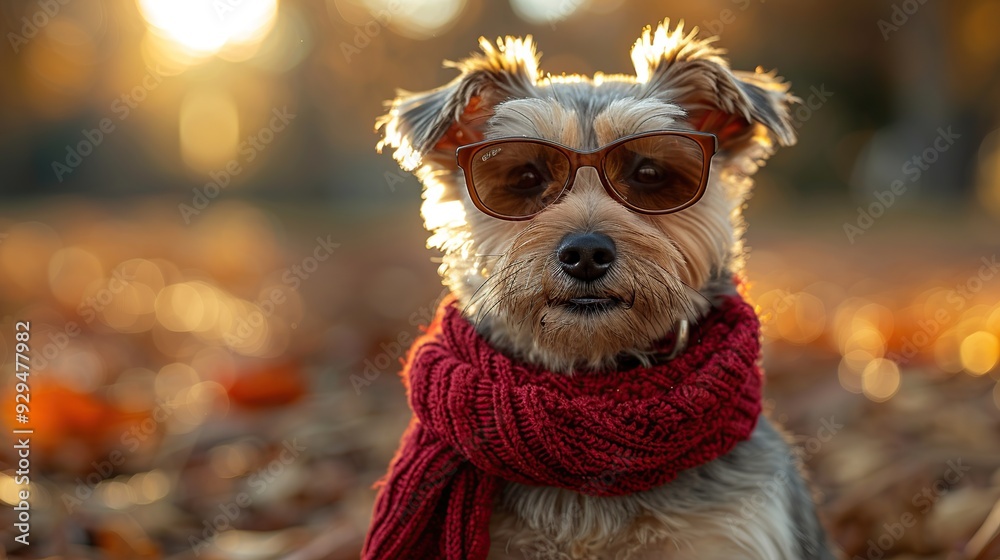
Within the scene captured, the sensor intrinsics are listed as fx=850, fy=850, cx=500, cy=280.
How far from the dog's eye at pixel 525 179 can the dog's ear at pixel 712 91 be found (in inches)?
22.9

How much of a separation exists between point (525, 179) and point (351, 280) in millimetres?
10112

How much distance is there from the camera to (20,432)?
5.27 meters

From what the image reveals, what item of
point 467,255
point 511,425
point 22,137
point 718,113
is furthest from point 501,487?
point 22,137

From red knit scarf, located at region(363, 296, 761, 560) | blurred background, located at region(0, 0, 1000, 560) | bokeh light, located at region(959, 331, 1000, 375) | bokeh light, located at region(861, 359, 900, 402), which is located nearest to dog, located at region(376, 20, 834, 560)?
red knit scarf, located at region(363, 296, 761, 560)

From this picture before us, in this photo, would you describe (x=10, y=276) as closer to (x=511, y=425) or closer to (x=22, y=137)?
(x=511, y=425)

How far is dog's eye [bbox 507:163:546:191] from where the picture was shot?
10.9 feet

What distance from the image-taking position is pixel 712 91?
339 centimetres

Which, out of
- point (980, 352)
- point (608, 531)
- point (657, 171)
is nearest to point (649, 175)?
point (657, 171)

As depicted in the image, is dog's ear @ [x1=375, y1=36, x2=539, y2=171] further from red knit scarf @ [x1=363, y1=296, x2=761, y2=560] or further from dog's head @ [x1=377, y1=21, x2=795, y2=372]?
red knit scarf @ [x1=363, y1=296, x2=761, y2=560]

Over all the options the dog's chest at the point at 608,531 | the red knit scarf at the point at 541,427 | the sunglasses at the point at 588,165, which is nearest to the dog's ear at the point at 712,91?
the sunglasses at the point at 588,165

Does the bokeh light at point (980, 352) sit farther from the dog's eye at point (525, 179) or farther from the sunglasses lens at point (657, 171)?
the dog's eye at point (525, 179)

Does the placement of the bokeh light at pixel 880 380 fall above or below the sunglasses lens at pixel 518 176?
above

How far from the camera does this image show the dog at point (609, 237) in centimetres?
304

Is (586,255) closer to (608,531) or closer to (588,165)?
(588,165)
